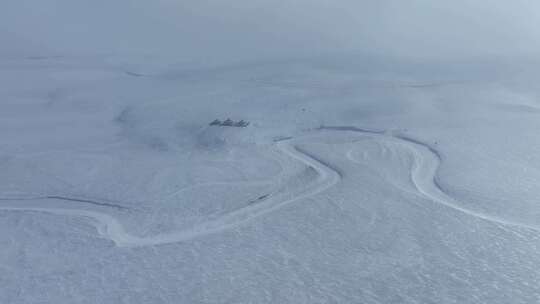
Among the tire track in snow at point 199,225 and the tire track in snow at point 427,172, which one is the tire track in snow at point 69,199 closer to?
the tire track in snow at point 199,225

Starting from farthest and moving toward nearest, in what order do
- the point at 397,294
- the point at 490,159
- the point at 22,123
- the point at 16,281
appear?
the point at 22,123, the point at 490,159, the point at 16,281, the point at 397,294

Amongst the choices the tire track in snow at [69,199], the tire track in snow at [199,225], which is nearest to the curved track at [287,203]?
the tire track in snow at [199,225]

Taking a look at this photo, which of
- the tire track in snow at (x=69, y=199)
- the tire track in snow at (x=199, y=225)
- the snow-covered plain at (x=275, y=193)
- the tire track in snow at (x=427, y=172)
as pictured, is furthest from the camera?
the tire track in snow at (x=69, y=199)

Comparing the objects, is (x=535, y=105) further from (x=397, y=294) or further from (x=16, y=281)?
(x=16, y=281)

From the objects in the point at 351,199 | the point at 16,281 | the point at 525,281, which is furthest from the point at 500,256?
the point at 16,281

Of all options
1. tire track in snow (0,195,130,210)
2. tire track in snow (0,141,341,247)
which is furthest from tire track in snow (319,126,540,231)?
tire track in snow (0,195,130,210)

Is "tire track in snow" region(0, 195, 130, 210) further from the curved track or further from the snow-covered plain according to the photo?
the curved track
